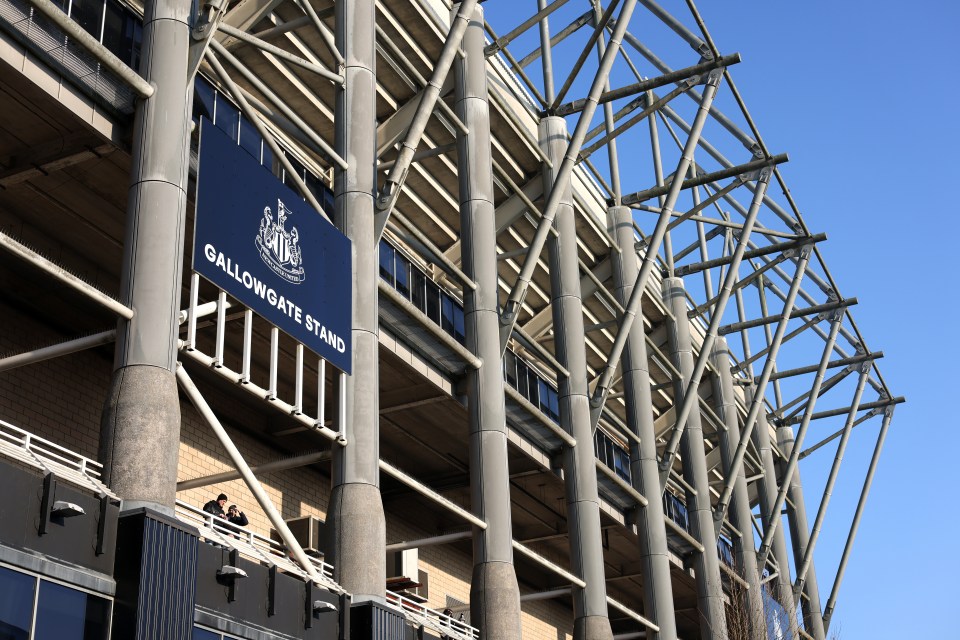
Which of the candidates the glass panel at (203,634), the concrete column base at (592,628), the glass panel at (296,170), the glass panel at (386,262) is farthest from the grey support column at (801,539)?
the glass panel at (203,634)

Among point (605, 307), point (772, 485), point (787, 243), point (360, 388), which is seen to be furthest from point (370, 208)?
point (772, 485)

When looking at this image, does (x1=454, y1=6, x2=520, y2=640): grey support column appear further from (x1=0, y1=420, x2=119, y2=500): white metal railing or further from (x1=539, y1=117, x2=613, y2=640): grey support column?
(x1=0, y1=420, x2=119, y2=500): white metal railing

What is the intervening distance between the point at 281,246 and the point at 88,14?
5774mm

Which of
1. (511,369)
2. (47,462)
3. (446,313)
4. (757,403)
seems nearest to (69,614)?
(47,462)

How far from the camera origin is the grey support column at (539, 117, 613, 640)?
36656mm

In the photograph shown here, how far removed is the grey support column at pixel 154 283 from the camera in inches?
758

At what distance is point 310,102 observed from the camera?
37.5 meters

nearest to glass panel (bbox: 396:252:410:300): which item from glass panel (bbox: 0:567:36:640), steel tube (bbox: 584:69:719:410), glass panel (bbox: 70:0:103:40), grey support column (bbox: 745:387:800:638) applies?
steel tube (bbox: 584:69:719:410)

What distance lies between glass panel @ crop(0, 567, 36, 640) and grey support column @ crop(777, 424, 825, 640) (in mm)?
51669

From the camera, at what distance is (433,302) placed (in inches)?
1346

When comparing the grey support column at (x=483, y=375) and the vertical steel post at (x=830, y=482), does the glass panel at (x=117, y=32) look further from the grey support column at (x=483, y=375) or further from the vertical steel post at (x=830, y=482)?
the vertical steel post at (x=830, y=482)

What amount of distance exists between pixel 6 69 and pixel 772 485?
5211 centimetres

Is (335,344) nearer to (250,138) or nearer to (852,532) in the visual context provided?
(250,138)

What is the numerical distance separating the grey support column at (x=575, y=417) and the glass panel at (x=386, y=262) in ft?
31.3
